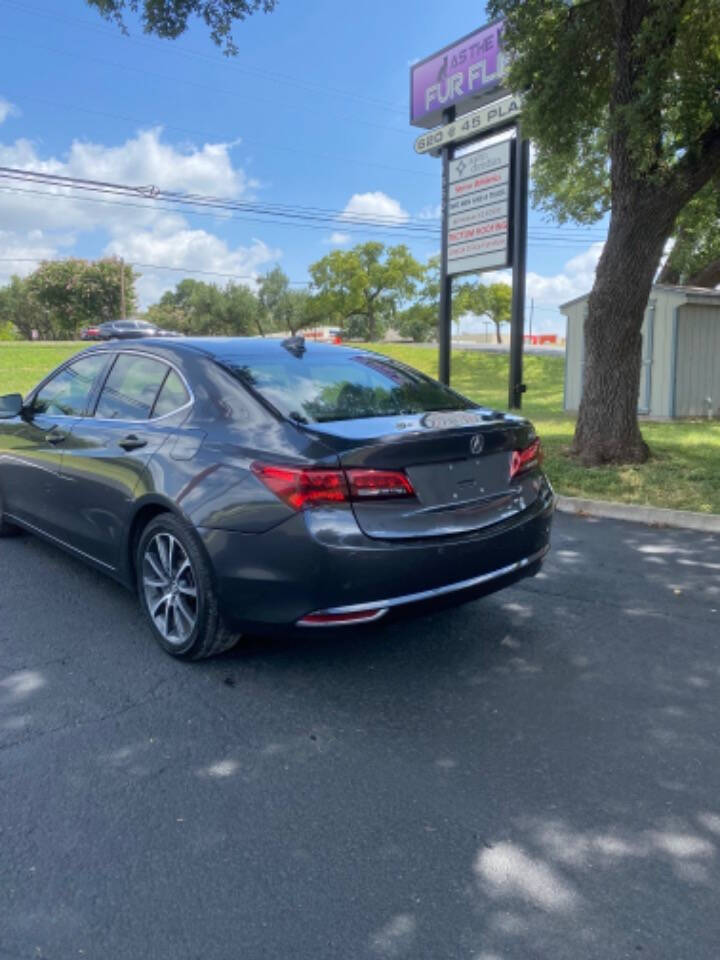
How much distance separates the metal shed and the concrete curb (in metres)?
7.62

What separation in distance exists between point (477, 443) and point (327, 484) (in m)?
0.82

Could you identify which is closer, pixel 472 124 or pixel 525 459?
pixel 525 459

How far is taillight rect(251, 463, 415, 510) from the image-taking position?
10.2 ft

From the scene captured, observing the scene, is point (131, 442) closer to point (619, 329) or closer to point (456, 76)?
point (619, 329)

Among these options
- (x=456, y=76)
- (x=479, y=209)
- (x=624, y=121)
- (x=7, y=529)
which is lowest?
(x=7, y=529)

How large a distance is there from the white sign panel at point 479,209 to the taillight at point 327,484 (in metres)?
11.9

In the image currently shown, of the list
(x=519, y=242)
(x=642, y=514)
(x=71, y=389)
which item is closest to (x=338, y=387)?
(x=71, y=389)

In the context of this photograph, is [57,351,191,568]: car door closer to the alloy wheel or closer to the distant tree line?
the alloy wheel

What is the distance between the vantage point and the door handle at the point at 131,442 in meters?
3.88

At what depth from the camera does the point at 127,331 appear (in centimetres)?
2061

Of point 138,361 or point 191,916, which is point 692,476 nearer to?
point 138,361

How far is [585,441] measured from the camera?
8.87 m

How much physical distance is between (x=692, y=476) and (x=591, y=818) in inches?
239

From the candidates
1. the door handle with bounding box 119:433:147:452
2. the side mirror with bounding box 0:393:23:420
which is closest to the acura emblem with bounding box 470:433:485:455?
the door handle with bounding box 119:433:147:452
